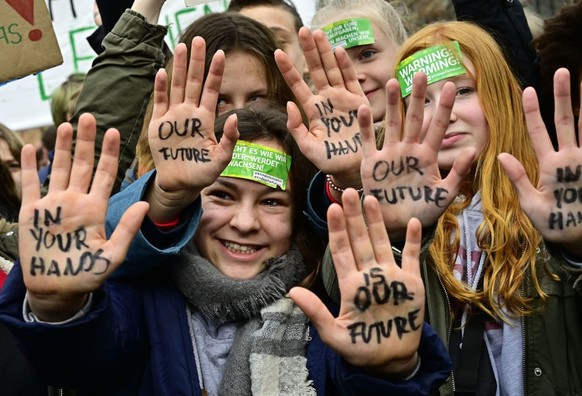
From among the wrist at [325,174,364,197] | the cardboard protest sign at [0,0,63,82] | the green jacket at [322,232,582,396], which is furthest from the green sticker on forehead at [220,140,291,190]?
the cardboard protest sign at [0,0,63,82]

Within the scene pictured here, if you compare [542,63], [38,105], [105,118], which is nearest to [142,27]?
[105,118]

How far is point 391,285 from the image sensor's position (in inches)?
90.7

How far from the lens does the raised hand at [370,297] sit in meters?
2.27

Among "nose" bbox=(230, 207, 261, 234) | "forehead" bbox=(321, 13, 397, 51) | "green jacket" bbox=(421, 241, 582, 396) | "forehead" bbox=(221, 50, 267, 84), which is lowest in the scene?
"green jacket" bbox=(421, 241, 582, 396)

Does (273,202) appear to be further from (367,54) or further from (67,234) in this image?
(367,54)

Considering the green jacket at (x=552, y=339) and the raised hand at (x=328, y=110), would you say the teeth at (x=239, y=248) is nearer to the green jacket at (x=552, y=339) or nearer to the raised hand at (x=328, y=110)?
the raised hand at (x=328, y=110)

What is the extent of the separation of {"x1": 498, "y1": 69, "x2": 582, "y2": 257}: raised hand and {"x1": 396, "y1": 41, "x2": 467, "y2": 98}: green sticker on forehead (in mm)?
807

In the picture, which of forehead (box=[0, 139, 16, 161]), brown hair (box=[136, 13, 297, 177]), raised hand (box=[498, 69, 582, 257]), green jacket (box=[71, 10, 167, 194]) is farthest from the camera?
forehead (box=[0, 139, 16, 161])

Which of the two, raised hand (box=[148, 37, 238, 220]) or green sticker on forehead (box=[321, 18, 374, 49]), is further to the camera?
green sticker on forehead (box=[321, 18, 374, 49])

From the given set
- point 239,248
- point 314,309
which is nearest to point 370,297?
point 314,309

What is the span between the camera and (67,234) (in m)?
2.28

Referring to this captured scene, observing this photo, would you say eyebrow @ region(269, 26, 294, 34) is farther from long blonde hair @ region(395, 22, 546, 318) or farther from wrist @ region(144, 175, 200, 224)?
wrist @ region(144, 175, 200, 224)

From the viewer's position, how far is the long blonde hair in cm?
283

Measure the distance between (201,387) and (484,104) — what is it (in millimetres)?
1291
